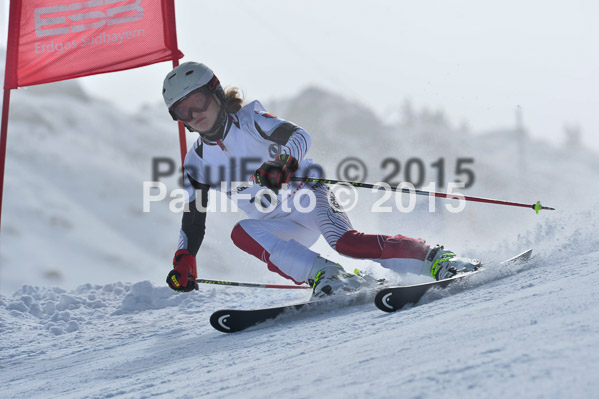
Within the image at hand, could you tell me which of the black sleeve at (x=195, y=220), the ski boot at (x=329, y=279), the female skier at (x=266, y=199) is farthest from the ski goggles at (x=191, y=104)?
the ski boot at (x=329, y=279)

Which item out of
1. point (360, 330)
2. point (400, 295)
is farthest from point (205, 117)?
point (360, 330)

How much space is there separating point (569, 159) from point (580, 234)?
134 ft

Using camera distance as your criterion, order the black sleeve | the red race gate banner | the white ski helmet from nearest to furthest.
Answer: the white ski helmet
the black sleeve
the red race gate banner

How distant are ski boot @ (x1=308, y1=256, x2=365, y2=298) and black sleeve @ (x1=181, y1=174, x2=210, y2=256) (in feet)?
→ 2.94

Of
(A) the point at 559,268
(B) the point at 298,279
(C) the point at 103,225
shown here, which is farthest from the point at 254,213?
(C) the point at 103,225

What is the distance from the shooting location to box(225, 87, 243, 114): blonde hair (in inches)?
153

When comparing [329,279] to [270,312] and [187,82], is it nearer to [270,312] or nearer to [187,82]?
[270,312]

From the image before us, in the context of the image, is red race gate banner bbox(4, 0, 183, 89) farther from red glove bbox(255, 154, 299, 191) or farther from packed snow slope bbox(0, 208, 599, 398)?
red glove bbox(255, 154, 299, 191)

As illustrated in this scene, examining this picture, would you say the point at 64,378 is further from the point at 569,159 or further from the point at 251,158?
the point at 569,159


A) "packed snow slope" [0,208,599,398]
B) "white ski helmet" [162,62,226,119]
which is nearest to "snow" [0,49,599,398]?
"packed snow slope" [0,208,599,398]

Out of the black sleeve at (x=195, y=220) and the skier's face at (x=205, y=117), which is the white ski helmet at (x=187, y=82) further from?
the black sleeve at (x=195, y=220)

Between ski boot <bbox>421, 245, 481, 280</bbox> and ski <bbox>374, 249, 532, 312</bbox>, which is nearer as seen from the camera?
ski <bbox>374, 249, 532, 312</bbox>

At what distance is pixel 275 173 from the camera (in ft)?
11.1

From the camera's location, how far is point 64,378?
120 inches
